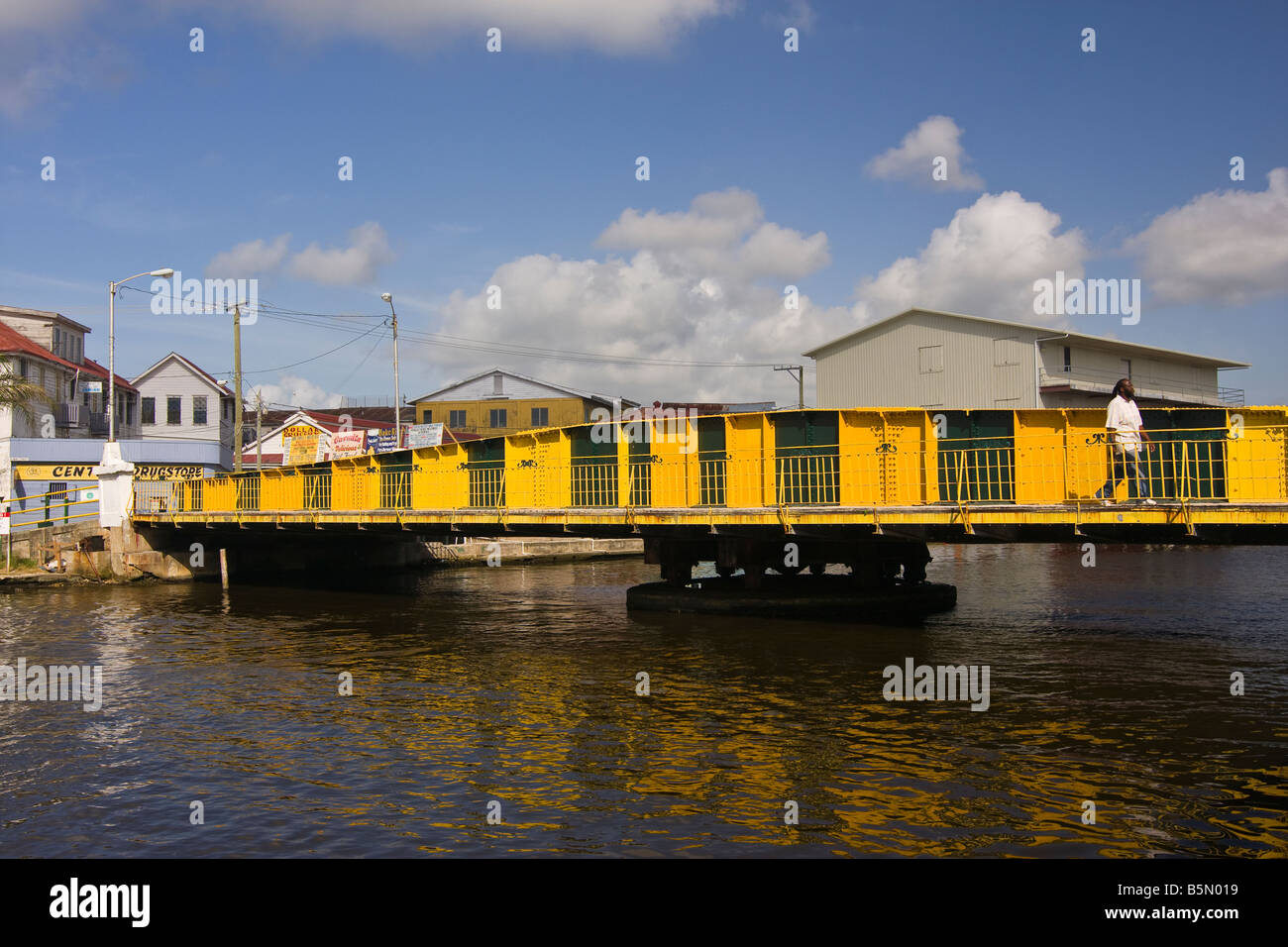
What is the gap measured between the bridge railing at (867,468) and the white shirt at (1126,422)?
0.23m

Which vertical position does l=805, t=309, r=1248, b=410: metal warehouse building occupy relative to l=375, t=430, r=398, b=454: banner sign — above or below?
Answer: above

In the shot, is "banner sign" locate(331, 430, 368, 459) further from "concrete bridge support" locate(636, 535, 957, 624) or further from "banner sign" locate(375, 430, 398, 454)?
"concrete bridge support" locate(636, 535, 957, 624)

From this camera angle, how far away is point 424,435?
5584 centimetres

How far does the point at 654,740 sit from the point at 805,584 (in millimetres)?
Answer: 12526

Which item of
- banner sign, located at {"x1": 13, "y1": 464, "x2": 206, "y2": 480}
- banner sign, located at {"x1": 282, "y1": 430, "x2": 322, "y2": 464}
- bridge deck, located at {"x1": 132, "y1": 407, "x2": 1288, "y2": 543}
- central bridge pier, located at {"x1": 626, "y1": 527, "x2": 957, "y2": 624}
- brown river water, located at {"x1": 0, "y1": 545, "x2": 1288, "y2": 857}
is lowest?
brown river water, located at {"x1": 0, "y1": 545, "x2": 1288, "y2": 857}

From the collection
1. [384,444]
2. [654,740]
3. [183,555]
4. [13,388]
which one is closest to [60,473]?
[13,388]

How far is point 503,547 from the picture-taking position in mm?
44188

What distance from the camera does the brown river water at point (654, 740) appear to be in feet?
29.1

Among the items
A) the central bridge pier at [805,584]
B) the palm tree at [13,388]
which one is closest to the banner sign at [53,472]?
the palm tree at [13,388]

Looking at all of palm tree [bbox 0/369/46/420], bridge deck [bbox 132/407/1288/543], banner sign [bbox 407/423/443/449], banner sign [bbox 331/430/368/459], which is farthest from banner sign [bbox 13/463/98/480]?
bridge deck [bbox 132/407/1288/543]

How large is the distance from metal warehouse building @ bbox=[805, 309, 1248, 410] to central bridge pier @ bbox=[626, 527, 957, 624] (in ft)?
76.4

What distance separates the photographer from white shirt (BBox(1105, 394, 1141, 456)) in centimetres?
1521
